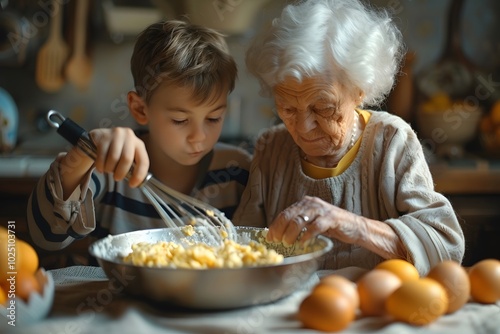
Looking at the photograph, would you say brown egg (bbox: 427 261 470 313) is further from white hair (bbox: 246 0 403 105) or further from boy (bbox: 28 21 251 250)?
boy (bbox: 28 21 251 250)

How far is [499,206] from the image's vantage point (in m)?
2.33

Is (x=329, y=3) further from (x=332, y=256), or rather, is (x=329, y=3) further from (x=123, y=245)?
(x=123, y=245)

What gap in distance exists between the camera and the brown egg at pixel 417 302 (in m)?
0.86

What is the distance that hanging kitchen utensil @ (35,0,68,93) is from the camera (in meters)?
2.70

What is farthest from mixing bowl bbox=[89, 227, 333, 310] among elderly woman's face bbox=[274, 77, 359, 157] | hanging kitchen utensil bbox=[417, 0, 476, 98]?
hanging kitchen utensil bbox=[417, 0, 476, 98]

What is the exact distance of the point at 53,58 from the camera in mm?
2727

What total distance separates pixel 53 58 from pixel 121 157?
187 centimetres

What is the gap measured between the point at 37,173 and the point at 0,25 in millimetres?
744

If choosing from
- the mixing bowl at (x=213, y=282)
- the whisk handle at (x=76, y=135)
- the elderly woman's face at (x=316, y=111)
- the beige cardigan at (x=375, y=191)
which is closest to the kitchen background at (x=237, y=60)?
the beige cardigan at (x=375, y=191)

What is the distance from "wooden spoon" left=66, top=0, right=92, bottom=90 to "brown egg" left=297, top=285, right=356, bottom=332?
6.97 feet

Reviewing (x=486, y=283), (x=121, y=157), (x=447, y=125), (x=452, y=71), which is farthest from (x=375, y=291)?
(x=452, y=71)

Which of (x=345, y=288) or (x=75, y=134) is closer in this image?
(x=345, y=288)

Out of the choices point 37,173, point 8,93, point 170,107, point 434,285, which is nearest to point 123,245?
point 170,107

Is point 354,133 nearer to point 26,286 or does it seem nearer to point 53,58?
point 26,286
